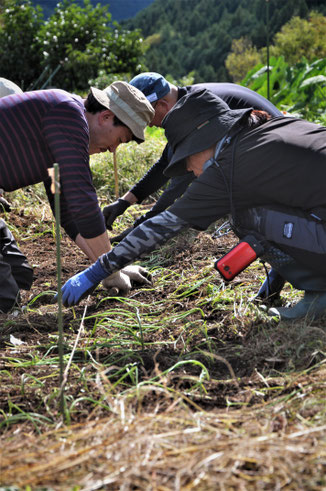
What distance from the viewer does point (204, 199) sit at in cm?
A: 207

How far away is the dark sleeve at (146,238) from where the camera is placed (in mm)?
2105

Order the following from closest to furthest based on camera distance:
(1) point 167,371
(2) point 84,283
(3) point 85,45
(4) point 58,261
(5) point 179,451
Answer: (5) point 179,451 < (4) point 58,261 < (1) point 167,371 < (2) point 84,283 < (3) point 85,45

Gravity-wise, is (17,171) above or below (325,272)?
above

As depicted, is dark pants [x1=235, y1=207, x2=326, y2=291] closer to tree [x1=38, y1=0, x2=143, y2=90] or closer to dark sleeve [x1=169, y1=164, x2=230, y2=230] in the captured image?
dark sleeve [x1=169, y1=164, x2=230, y2=230]

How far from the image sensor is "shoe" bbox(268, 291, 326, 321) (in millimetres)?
2223

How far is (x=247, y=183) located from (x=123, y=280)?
3.03 feet

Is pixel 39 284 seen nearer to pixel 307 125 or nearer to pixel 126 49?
pixel 307 125

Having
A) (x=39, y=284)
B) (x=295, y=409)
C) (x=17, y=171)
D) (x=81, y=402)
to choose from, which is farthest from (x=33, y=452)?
(x=39, y=284)

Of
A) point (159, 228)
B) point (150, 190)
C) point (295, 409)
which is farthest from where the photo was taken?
point (150, 190)

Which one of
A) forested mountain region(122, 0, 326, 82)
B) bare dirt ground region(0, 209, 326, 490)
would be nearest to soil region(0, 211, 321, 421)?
bare dirt ground region(0, 209, 326, 490)

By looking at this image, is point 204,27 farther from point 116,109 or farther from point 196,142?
point 196,142

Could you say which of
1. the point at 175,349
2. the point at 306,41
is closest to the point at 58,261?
the point at 175,349

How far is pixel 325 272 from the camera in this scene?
2.18 meters

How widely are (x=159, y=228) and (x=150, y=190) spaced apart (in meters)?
1.39
